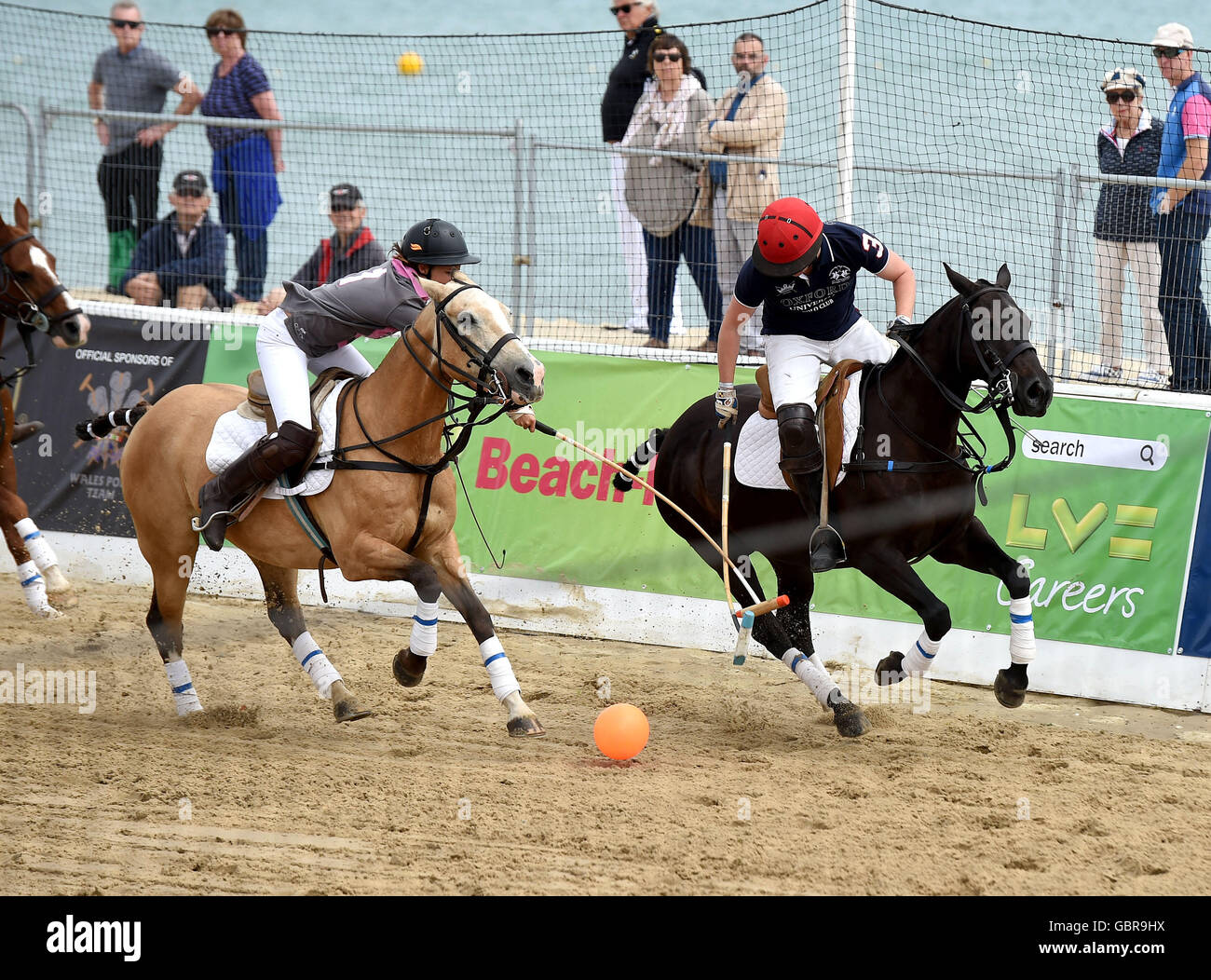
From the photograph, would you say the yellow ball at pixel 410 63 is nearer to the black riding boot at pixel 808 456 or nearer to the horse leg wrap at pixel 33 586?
the horse leg wrap at pixel 33 586

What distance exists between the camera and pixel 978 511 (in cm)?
870

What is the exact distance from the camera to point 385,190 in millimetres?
11086

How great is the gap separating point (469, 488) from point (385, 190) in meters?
2.97

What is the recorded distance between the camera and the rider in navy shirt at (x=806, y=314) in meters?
6.68

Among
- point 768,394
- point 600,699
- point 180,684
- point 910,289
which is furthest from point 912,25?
point 180,684

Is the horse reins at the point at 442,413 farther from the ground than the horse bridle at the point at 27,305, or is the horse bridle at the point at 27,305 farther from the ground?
the horse bridle at the point at 27,305

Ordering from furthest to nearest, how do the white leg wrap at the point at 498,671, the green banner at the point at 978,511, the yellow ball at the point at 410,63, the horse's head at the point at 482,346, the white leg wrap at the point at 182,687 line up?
the yellow ball at the point at 410,63 → the green banner at the point at 978,511 → the white leg wrap at the point at 182,687 → the white leg wrap at the point at 498,671 → the horse's head at the point at 482,346

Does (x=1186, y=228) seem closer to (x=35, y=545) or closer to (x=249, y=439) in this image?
(x=249, y=439)

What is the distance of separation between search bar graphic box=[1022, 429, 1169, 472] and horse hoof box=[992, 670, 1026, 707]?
7.28 feet

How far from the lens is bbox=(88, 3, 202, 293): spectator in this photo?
11.4 metres

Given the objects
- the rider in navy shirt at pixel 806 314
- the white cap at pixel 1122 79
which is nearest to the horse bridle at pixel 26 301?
the rider in navy shirt at pixel 806 314

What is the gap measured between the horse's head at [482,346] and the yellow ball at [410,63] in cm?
652

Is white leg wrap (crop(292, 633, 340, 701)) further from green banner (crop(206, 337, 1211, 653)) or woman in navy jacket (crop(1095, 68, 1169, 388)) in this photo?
woman in navy jacket (crop(1095, 68, 1169, 388))
